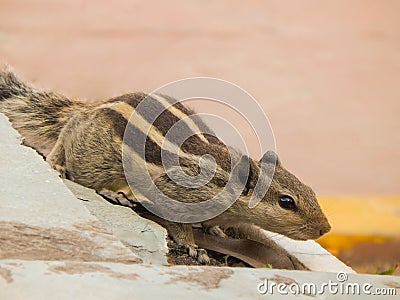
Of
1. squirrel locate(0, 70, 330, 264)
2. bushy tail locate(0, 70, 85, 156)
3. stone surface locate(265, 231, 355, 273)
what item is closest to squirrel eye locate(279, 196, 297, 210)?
squirrel locate(0, 70, 330, 264)

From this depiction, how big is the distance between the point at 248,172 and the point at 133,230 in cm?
50

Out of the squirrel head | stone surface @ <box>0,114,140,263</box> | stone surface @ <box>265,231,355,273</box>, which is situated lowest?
stone surface @ <box>0,114,140,263</box>

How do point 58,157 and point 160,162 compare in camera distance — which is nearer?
point 160,162

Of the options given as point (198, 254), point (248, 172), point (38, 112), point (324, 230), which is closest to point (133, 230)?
point (198, 254)

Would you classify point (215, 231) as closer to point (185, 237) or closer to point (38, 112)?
point (185, 237)

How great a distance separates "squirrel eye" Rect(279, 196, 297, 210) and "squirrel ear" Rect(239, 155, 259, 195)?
114 millimetres

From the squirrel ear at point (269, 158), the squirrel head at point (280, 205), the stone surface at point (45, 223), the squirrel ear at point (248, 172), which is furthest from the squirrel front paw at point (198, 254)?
the stone surface at point (45, 223)

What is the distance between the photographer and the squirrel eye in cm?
268

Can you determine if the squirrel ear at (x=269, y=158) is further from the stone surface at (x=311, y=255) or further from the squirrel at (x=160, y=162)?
the stone surface at (x=311, y=255)

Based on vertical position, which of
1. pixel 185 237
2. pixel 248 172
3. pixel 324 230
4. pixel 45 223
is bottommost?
pixel 45 223

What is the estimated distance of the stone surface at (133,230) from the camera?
2293 mm

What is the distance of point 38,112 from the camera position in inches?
128

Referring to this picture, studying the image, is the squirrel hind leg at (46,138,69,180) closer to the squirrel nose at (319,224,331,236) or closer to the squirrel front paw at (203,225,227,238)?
the squirrel front paw at (203,225,227,238)

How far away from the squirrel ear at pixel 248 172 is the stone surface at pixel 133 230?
382 millimetres
